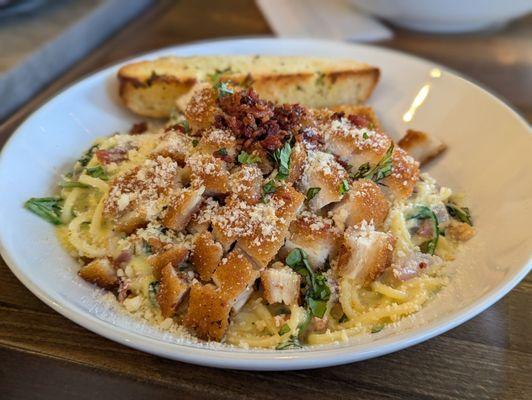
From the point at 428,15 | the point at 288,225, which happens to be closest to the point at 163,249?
the point at 288,225

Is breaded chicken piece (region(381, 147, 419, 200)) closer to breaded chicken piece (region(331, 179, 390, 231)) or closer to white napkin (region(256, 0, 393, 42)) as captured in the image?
breaded chicken piece (region(331, 179, 390, 231))

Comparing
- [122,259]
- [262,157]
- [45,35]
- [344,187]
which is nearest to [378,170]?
[344,187]

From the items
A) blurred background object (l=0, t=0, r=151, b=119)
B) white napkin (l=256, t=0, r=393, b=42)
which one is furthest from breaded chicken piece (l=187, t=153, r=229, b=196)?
white napkin (l=256, t=0, r=393, b=42)

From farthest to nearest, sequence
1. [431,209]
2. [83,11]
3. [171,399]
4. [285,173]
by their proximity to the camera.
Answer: [83,11]
[431,209]
[285,173]
[171,399]

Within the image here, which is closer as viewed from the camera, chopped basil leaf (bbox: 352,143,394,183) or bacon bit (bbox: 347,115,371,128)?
Result: chopped basil leaf (bbox: 352,143,394,183)

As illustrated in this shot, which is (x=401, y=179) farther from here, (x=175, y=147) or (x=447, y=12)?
(x=447, y=12)

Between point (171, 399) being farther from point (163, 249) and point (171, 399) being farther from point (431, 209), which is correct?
point (431, 209)

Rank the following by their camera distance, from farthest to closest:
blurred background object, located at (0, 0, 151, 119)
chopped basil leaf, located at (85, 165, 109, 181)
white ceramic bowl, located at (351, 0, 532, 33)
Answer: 1. white ceramic bowl, located at (351, 0, 532, 33)
2. blurred background object, located at (0, 0, 151, 119)
3. chopped basil leaf, located at (85, 165, 109, 181)
